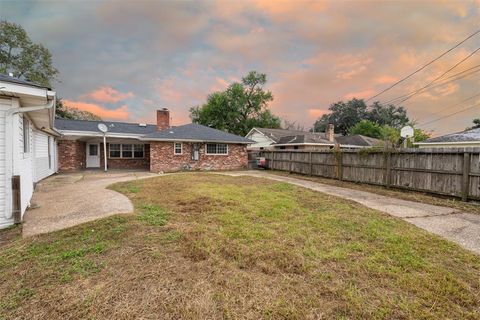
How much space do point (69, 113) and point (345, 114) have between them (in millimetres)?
53373

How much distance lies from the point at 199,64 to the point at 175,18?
6418 mm

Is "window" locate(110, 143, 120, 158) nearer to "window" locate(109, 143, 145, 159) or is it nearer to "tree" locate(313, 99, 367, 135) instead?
"window" locate(109, 143, 145, 159)

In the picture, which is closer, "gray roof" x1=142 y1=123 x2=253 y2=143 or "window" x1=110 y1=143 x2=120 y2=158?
"gray roof" x1=142 y1=123 x2=253 y2=143

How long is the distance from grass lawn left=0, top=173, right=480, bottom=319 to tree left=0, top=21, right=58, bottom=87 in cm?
3028

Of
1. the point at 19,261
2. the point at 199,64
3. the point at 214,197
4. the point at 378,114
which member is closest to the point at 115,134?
the point at 199,64

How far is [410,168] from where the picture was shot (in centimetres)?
820

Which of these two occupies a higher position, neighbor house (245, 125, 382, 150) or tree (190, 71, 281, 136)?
tree (190, 71, 281, 136)

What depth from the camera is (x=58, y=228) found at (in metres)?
4.17

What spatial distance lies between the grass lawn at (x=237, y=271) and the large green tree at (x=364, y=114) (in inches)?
1997

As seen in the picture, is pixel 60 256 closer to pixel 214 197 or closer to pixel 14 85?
pixel 14 85

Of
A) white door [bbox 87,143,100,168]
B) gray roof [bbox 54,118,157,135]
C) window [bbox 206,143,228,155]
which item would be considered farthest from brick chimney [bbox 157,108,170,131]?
white door [bbox 87,143,100,168]

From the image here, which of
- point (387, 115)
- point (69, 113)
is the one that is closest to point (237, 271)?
point (69, 113)

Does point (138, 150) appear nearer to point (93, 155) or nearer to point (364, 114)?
point (93, 155)

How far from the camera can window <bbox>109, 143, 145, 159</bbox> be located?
1752cm
